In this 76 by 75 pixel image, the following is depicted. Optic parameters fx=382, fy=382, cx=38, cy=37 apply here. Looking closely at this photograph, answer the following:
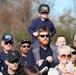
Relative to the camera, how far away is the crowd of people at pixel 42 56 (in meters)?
5.99

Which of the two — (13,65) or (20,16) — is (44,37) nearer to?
(13,65)

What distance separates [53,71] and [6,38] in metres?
2.05

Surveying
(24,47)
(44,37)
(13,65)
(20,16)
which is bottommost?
(20,16)

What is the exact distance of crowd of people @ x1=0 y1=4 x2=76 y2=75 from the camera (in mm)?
5987

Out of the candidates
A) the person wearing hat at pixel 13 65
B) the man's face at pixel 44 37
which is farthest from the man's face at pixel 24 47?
the person wearing hat at pixel 13 65

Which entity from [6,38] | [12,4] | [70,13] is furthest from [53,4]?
[6,38]

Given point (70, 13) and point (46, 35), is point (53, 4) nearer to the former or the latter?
point (70, 13)

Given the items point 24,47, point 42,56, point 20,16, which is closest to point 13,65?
point 42,56

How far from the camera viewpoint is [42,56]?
23.6ft

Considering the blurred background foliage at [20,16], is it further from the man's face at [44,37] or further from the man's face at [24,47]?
the man's face at [44,37]

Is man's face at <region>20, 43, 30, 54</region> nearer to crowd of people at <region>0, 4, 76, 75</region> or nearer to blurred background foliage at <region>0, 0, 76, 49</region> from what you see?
crowd of people at <region>0, 4, 76, 75</region>

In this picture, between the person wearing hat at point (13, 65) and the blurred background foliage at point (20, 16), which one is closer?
the person wearing hat at point (13, 65)

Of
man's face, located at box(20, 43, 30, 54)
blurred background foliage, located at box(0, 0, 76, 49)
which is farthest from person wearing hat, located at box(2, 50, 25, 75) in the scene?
blurred background foliage, located at box(0, 0, 76, 49)

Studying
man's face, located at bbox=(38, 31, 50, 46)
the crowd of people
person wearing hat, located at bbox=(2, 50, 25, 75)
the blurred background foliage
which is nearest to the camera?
the crowd of people
